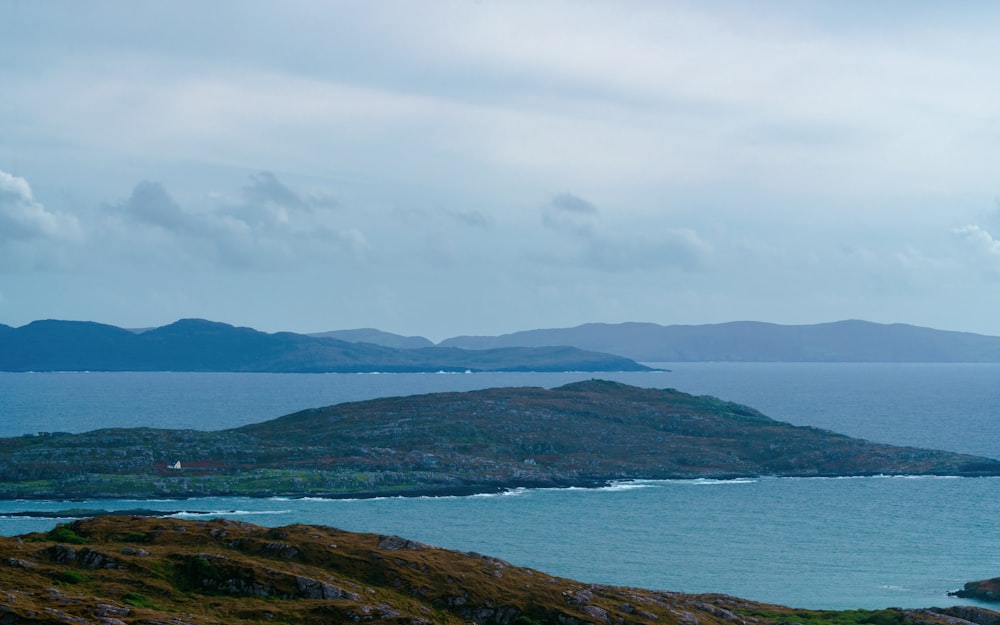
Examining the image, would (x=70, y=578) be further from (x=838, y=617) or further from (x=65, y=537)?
(x=838, y=617)

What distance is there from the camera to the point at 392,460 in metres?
175

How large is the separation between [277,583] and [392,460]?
387 ft

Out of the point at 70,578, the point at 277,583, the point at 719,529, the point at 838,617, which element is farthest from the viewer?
the point at 719,529

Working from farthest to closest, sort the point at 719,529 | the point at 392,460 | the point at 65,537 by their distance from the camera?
the point at 392,460 → the point at 719,529 → the point at 65,537

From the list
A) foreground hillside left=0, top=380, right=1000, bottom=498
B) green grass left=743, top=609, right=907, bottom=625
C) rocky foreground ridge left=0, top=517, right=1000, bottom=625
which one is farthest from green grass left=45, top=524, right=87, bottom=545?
foreground hillside left=0, top=380, right=1000, bottom=498

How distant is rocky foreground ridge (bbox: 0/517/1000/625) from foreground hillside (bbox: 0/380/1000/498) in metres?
88.6

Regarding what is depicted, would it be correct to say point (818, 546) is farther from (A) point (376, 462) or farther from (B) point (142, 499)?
(B) point (142, 499)

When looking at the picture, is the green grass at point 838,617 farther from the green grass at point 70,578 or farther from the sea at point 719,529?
the green grass at point 70,578

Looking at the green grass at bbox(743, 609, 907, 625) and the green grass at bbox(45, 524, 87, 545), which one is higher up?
the green grass at bbox(45, 524, 87, 545)

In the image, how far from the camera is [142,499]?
146 meters

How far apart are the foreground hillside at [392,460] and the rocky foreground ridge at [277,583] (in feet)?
291

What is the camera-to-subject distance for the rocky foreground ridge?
51.0 m

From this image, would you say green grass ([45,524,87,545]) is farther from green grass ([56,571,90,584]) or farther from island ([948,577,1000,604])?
island ([948,577,1000,604])

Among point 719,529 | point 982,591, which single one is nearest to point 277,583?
point 982,591
